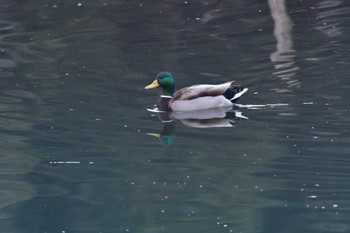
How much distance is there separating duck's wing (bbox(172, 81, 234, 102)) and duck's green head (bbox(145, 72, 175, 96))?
0.35 m

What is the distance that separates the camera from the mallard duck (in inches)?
529

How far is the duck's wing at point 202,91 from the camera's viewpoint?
529 inches

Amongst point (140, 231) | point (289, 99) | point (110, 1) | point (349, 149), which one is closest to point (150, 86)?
point (289, 99)

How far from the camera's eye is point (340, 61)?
15219mm

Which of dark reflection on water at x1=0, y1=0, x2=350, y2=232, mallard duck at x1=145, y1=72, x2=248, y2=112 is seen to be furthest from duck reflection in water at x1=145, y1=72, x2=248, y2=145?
dark reflection on water at x1=0, y1=0, x2=350, y2=232

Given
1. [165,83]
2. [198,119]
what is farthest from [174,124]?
[165,83]

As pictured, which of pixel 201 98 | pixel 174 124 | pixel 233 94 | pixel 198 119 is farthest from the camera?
pixel 201 98

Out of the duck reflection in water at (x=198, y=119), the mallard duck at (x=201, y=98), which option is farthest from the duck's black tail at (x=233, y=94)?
the duck reflection in water at (x=198, y=119)

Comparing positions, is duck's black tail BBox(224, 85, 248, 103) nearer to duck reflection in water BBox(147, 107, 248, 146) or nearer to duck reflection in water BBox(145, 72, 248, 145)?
duck reflection in water BBox(145, 72, 248, 145)

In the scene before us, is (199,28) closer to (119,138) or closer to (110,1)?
(110,1)

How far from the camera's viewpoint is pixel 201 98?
44.6 ft

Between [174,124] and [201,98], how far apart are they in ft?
3.52

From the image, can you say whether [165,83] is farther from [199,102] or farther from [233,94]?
[233,94]

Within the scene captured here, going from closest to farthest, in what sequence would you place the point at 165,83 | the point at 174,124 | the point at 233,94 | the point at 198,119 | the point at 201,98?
the point at 174,124, the point at 198,119, the point at 233,94, the point at 201,98, the point at 165,83
